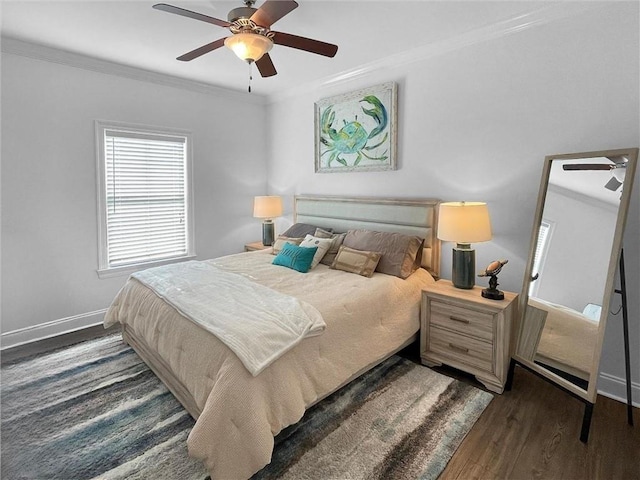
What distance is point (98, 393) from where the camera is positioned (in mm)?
2371

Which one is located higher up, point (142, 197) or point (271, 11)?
point (271, 11)

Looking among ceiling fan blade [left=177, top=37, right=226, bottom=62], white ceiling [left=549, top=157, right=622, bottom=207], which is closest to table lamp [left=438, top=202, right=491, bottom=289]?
white ceiling [left=549, top=157, right=622, bottom=207]

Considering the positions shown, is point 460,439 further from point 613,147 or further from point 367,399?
point 613,147

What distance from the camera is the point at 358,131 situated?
148 inches

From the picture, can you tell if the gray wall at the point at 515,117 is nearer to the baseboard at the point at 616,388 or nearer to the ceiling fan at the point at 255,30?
the baseboard at the point at 616,388

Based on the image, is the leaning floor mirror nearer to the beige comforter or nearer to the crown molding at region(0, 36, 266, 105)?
the beige comforter

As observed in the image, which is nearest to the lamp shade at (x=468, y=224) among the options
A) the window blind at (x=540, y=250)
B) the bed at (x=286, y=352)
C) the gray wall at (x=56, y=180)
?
the window blind at (x=540, y=250)

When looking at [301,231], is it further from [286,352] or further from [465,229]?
[286,352]

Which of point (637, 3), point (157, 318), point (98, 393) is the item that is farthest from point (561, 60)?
point (98, 393)

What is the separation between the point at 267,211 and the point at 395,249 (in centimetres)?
199

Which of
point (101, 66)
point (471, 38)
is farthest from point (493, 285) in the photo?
point (101, 66)

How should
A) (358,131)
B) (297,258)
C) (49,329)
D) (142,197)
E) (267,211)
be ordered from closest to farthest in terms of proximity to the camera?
(297,258) < (49,329) < (358,131) < (142,197) < (267,211)

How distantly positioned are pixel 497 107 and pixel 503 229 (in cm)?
100

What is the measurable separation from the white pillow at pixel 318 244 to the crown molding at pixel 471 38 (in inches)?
72.0
